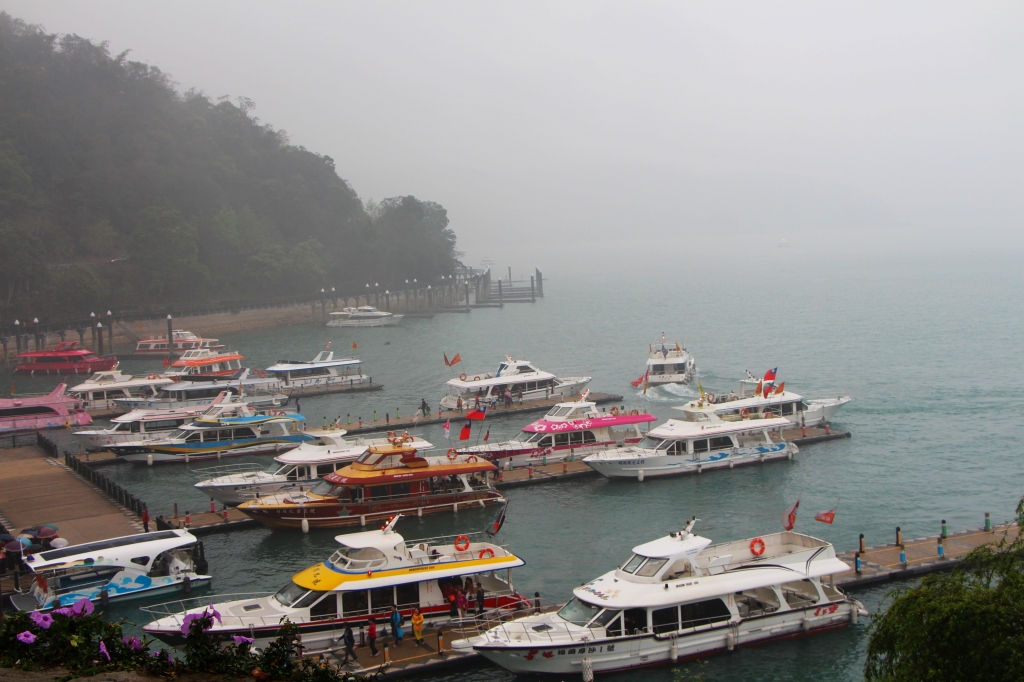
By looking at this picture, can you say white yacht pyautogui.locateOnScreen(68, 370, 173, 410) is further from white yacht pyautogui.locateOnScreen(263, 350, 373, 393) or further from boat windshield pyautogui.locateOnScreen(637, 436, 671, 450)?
boat windshield pyautogui.locateOnScreen(637, 436, 671, 450)

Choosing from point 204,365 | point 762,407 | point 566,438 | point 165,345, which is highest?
point 165,345

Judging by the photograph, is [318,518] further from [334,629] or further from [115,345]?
[115,345]

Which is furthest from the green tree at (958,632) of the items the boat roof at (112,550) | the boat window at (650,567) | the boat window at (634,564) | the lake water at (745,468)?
the boat roof at (112,550)

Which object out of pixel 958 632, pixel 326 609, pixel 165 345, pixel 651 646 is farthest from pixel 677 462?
pixel 165 345

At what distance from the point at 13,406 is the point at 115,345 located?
4399cm

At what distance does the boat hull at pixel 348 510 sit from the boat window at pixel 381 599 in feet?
33.4

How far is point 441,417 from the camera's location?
2127 inches

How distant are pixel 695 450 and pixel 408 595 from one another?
64.2 ft

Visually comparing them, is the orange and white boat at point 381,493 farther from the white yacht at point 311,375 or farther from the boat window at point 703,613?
the white yacht at point 311,375

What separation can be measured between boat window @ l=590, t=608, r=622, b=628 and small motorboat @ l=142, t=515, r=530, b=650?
257 cm

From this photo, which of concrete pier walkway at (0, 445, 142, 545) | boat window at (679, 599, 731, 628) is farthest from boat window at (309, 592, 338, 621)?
concrete pier walkway at (0, 445, 142, 545)

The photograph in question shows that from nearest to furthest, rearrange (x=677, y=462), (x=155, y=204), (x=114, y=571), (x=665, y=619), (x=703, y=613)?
(x=665, y=619)
(x=703, y=613)
(x=114, y=571)
(x=677, y=462)
(x=155, y=204)

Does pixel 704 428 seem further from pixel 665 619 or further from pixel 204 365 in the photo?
pixel 204 365

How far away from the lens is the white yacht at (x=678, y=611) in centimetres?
2122
